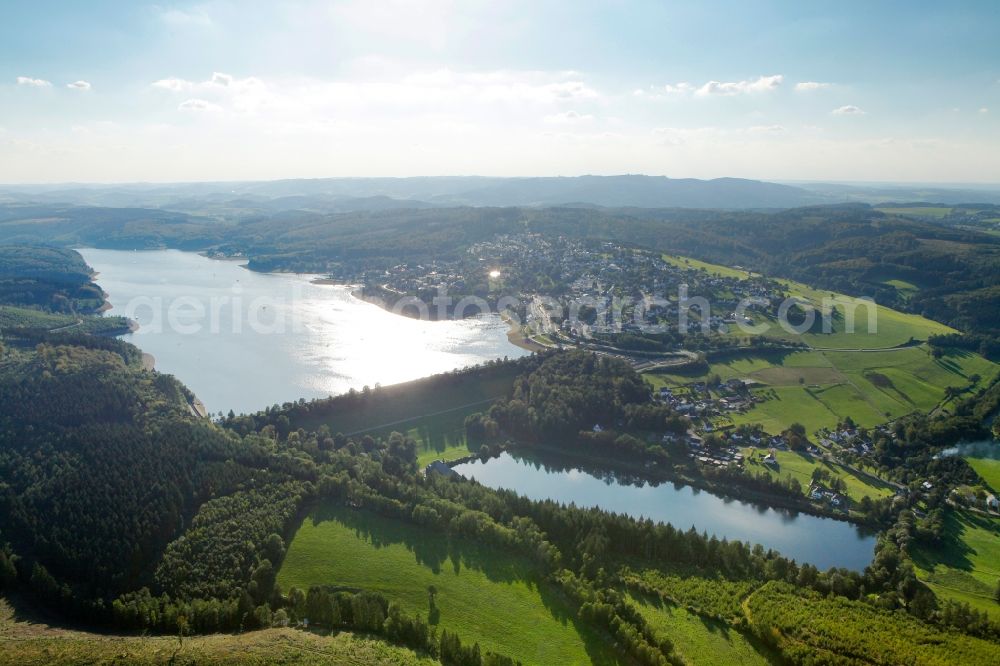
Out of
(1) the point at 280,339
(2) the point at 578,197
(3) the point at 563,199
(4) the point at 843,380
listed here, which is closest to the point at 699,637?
(4) the point at 843,380

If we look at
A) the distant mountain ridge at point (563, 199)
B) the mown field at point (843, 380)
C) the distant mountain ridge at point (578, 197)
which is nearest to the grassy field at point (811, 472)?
the mown field at point (843, 380)

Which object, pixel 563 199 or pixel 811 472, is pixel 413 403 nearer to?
pixel 811 472

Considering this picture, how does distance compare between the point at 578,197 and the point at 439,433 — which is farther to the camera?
the point at 578,197

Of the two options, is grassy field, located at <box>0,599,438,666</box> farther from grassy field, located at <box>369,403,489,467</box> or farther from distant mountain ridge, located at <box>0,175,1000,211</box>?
distant mountain ridge, located at <box>0,175,1000,211</box>

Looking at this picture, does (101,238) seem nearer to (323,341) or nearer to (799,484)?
(323,341)

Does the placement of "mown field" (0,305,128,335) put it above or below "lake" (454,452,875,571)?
above

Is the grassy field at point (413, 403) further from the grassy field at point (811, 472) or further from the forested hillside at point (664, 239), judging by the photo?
the forested hillside at point (664, 239)

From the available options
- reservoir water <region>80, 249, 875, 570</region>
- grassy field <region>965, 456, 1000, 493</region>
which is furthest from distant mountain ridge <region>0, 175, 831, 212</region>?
grassy field <region>965, 456, 1000, 493</region>

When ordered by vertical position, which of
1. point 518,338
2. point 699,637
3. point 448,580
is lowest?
point 699,637
